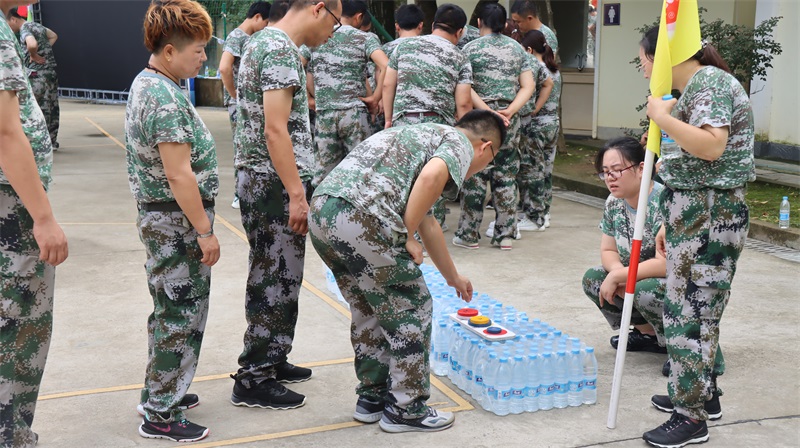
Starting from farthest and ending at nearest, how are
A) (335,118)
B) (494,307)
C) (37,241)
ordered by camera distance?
(335,118), (494,307), (37,241)

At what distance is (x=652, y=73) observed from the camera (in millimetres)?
3746

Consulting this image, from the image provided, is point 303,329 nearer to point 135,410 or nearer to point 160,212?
point 135,410

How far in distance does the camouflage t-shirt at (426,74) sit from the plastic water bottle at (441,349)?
2567 mm

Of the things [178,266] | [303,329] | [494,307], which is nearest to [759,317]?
[494,307]

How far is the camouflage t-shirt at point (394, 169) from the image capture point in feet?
11.9

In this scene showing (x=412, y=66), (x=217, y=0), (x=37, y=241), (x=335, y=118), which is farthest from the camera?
(x=217, y=0)

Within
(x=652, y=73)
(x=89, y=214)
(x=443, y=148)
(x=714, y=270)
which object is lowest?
(x=89, y=214)

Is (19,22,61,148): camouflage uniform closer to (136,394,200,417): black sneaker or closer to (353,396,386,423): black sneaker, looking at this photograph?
(136,394,200,417): black sneaker

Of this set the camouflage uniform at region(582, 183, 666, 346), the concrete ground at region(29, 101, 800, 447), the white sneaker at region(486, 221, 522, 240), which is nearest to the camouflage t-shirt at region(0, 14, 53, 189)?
the concrete ground at region(29, 101, 800, 447)

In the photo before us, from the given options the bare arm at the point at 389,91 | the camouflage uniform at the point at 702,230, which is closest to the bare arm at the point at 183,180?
the camouflage uniform at the point at 702,230

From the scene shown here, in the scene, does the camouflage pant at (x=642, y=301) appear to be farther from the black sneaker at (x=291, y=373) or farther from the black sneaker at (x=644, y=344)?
the black sneaker at (x=291, y=373)

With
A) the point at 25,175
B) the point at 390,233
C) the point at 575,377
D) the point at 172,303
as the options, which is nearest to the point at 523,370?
the point at 575,377

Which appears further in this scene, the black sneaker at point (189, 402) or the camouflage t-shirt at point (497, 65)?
the camouflage t-shirt at point (497, 65)

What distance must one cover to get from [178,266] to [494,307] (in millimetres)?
1948
